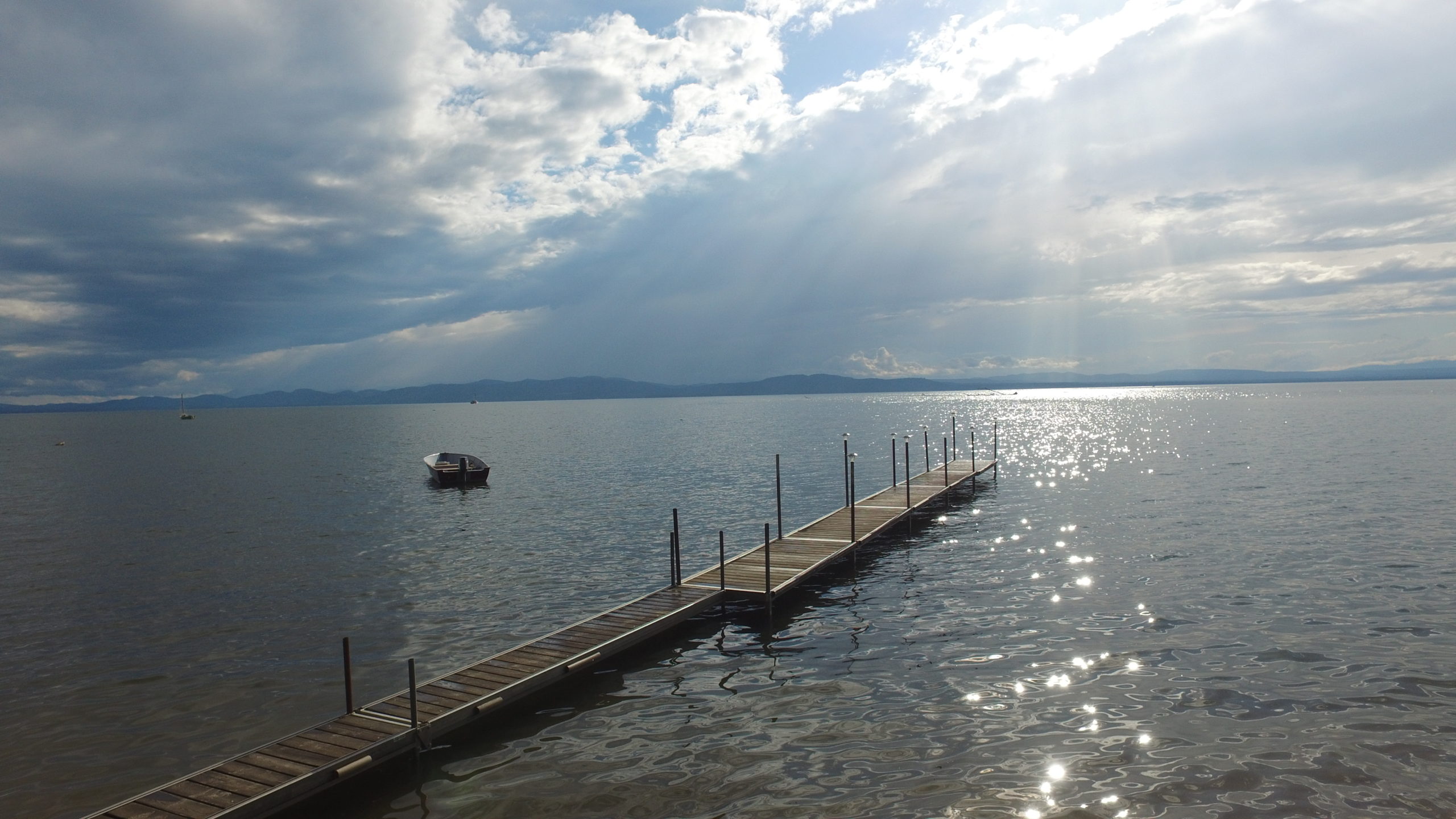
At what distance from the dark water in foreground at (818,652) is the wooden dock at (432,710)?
60cm

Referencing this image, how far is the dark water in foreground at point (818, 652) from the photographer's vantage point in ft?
44.9

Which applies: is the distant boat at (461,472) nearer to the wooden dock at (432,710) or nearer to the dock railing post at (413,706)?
the wooden dock at (432,710)

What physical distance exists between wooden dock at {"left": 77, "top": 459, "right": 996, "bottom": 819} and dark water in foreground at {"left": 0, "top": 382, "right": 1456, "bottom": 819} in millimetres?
599

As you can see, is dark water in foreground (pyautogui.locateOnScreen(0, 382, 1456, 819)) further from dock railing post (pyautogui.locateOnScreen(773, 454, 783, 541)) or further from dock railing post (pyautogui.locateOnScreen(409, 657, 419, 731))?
dock railing post (pyautogui.locateOnScreen(773, 454, 783, 541))

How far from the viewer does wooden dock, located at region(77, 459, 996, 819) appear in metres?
12.1

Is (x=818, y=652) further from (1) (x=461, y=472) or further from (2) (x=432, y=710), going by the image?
(1) (x=461, y=472)

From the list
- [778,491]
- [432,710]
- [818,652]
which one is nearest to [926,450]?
[778,491]

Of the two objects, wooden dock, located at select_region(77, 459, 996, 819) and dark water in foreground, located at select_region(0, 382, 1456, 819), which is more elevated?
wooden dock, located at select_region(77, 459, 996, 819)

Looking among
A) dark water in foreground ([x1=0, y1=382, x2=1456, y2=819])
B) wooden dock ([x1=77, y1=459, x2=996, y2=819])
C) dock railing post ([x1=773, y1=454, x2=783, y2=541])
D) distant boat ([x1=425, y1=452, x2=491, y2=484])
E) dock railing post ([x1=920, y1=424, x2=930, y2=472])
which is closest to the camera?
wooden dock ([x1=77, y1=459, x2=996, y2=819])

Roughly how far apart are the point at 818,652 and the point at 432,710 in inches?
374

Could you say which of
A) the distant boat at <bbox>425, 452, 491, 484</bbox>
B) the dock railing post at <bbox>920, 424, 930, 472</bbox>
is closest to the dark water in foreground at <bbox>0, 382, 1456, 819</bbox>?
the dock railing post at <bbox>920, 424, 930, 472</bbox>

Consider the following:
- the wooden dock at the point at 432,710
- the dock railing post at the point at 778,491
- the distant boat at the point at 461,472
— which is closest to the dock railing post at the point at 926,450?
the dock railing post at the point at 778,491

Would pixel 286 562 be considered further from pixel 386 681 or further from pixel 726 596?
pixel 726 596

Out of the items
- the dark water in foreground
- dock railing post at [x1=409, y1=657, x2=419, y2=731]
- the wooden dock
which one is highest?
dock railing post at [x1=409, y1=657, x2=419, y2=731]
